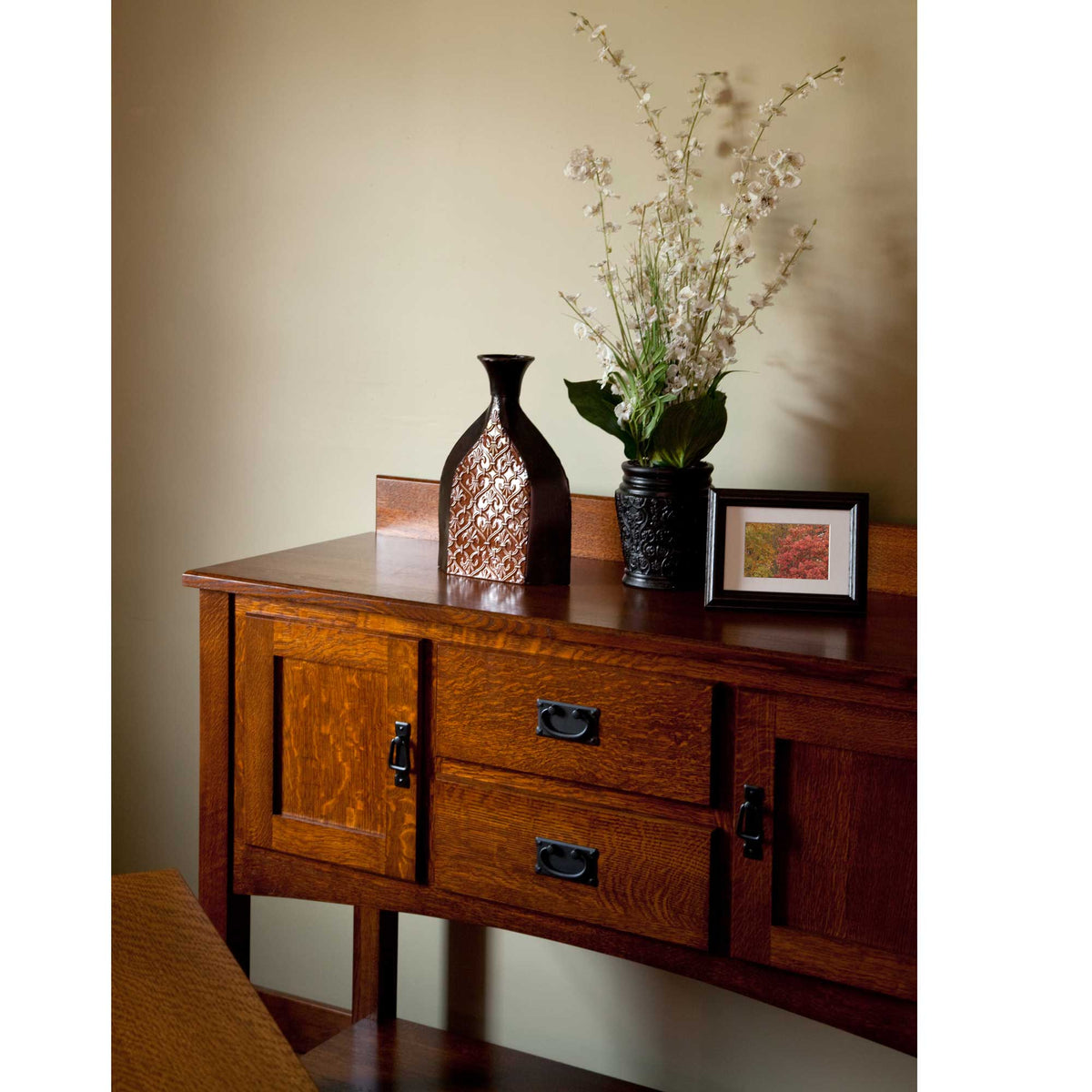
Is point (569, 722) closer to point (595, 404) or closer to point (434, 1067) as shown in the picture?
A: point (595, 404)

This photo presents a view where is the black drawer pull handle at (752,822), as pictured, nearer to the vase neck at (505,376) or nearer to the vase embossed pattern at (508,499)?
the vase embossed pattern at (508,499)

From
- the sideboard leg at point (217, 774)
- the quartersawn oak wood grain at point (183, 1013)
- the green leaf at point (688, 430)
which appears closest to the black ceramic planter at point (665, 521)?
the green leaf at point (688, 430)

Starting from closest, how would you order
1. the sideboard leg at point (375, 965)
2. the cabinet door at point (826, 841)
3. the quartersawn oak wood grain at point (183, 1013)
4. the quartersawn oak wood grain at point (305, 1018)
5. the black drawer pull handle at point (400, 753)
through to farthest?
the quartersawn oak wood grain at point (183, 1013) → the cabinet door at point (826, 841) → the black drawer pull handle at point (400, 753) → the sideboard leg at point (375, 965) → the quartersawn oak wood grain at point (305, 1018)

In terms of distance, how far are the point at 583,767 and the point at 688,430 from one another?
1.57 ft

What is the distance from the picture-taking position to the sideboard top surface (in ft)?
4.38

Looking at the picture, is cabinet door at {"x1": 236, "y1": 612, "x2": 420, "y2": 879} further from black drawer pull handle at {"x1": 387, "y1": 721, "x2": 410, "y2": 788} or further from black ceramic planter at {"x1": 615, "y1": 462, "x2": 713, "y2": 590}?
black ceramic planter at {"x1": 615, "y1": 462, "x2": 713, "y2": 590}

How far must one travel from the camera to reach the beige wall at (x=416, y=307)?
5.74ft

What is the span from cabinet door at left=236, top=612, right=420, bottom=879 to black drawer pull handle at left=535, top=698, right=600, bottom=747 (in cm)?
19

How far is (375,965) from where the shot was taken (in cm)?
217

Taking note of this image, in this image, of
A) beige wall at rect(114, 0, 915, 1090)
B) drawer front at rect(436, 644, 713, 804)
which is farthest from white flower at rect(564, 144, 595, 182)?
drawer front at rect(436, 644, 713, 804)
